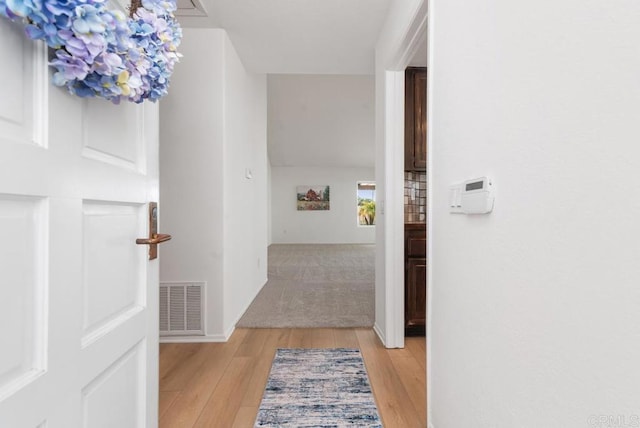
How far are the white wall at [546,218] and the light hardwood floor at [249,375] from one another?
559 millimetres

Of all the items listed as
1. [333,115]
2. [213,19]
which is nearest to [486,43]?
[213,19]

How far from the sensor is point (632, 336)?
0.53 meters

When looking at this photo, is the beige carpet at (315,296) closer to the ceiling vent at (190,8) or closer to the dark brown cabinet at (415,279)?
the dark brown cabinet at (415,279)

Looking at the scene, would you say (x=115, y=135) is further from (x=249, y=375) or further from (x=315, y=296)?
(x=315, y=296)

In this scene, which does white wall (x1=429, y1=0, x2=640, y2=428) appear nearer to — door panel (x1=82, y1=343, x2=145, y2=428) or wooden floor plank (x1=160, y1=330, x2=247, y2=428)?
door panel (x1=82, y1=343, x2=145, y2=428)

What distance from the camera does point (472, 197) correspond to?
1.03 m

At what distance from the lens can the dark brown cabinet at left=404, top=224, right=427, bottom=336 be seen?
259 centimetres

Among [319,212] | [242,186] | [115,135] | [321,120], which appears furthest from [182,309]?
[319,212]

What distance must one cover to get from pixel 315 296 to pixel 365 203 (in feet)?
22.2

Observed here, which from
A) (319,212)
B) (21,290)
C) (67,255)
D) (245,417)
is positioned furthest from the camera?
(319,212)

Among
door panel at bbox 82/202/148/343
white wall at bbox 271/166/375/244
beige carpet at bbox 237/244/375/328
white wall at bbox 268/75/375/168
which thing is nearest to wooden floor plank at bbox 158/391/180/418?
door panel at bbox 82/202/148/343

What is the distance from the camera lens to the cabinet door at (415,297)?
8.50 ft

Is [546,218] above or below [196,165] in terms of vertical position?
below

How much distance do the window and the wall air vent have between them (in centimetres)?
796
